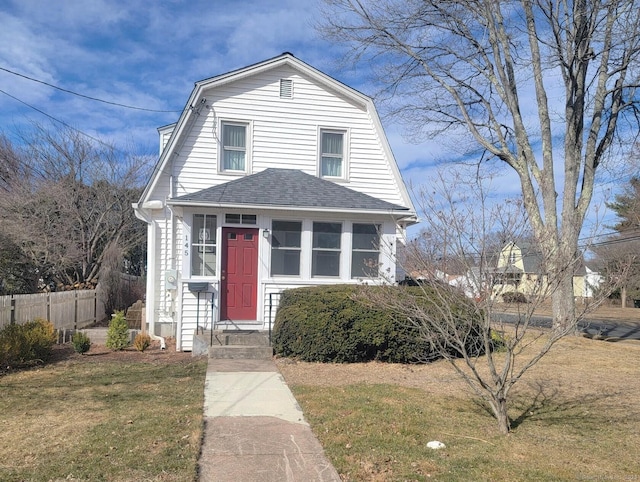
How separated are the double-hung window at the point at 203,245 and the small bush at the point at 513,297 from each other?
23.6ft

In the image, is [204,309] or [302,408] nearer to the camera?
[302,408]

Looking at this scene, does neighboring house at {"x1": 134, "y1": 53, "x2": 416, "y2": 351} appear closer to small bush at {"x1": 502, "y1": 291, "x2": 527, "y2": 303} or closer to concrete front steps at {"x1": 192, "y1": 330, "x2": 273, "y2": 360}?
concrete front steps at {"x1": 192, "y1": 330, "x2": 273, "y2": 360}

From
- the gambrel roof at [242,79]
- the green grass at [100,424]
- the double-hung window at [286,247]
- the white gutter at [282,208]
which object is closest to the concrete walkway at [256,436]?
the green grass at [100,424]

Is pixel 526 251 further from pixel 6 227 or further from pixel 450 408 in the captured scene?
pixel 6 227

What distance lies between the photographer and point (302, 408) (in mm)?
6371

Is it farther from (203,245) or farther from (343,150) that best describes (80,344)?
(343,150)

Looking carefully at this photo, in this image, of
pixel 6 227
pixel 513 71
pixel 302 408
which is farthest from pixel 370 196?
pixel 6 227

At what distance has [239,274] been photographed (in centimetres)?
1144

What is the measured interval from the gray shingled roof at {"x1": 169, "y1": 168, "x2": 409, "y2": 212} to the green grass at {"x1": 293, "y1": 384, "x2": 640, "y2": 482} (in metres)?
5.10

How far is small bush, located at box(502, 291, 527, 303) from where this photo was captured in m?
5.47

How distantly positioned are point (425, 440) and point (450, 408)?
132 centimetres

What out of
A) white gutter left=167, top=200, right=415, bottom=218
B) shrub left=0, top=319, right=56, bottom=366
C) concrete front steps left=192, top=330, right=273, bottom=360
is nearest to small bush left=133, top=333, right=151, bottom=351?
concrete front steps left=192, top=330, right=273, bottom=360

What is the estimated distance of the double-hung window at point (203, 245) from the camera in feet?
36.8

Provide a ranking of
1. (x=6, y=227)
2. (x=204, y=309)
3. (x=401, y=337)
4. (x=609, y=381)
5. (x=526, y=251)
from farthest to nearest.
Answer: (x=6, y=227), (x=204, y=309), (x=401, y=337), (x=609, y=381), (x=526, y=251)
